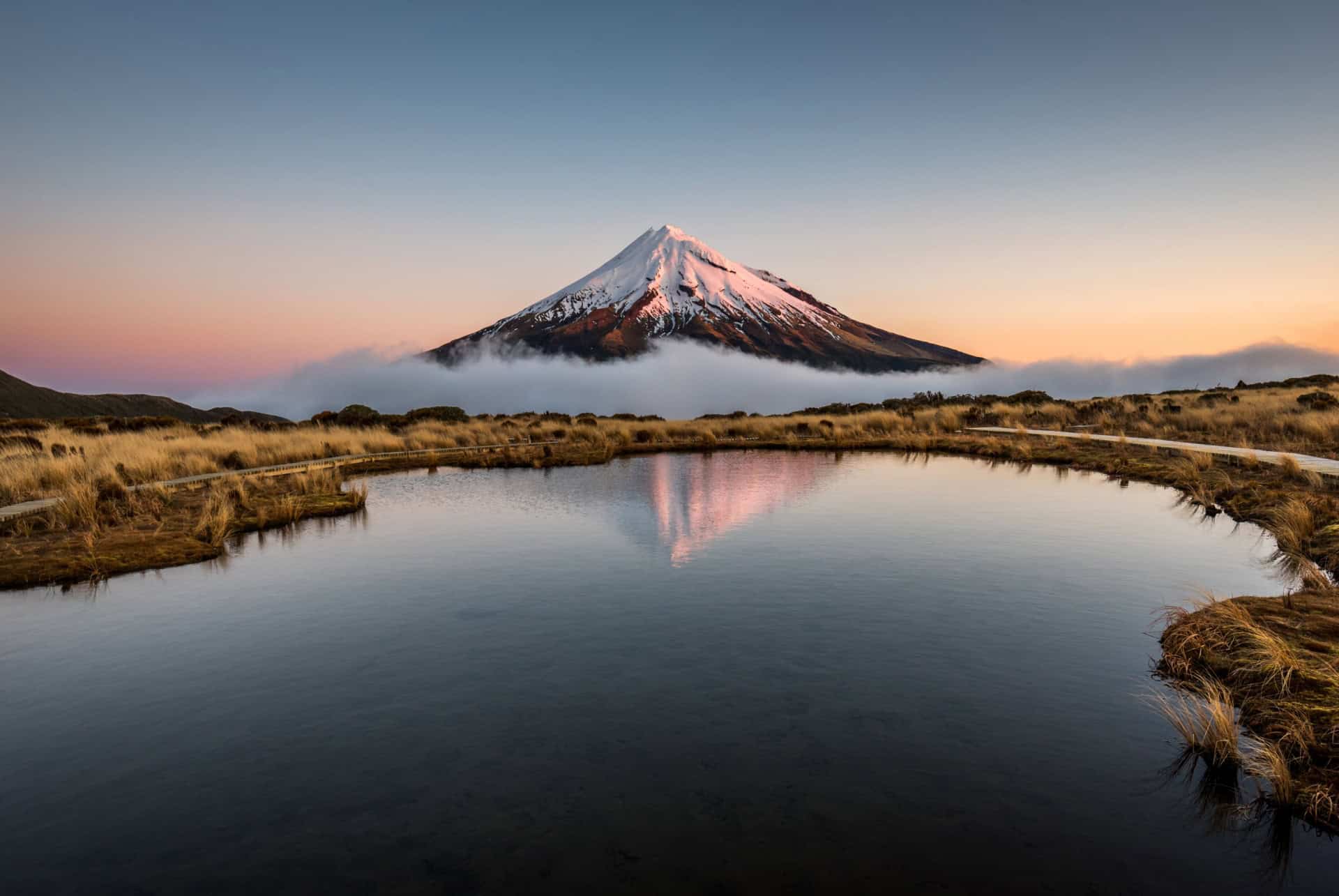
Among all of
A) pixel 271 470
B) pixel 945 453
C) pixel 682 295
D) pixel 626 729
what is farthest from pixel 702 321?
pixel 626 729

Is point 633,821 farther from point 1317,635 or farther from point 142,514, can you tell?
point 142,514

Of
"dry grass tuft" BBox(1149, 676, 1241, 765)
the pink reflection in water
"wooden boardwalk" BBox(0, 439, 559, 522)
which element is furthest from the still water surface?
"wooden boardwalk" BBox(0, 439, 559, 522)

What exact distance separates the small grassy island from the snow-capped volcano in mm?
105278

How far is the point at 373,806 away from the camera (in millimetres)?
5562

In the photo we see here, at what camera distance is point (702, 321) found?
167375 mm

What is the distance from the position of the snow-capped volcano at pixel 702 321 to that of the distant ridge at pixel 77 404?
251ft

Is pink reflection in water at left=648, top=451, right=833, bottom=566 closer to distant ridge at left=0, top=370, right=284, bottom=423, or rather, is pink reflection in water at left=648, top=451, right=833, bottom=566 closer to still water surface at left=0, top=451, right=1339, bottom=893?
still water surface at left=0, top=451, right=1339, bottom=893

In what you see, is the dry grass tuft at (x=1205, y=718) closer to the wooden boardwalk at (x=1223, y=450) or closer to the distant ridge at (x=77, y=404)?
the wooden boardwalk at (x=1223, y=450)

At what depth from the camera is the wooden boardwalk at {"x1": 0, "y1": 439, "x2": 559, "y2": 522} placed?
53.7 ft

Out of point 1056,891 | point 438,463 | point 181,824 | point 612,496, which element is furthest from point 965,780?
point 438,463

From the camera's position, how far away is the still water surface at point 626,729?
4.88 m

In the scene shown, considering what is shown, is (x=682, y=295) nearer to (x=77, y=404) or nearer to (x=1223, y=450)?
(x=77, y=404)

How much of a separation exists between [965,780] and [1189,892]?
5.11 ft

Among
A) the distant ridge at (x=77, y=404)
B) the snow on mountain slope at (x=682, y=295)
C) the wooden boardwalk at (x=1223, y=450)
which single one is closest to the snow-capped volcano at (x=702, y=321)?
the snow on mountain slope at (x=682, y=295)
